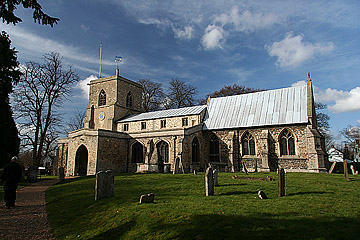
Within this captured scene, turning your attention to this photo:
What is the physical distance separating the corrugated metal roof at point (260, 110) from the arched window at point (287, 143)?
1154 millimetres

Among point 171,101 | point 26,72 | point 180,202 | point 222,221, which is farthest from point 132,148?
point 222,221

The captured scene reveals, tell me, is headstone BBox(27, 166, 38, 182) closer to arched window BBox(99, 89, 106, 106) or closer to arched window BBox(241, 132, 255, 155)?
arched window BBox(99, 89, 106, 106)

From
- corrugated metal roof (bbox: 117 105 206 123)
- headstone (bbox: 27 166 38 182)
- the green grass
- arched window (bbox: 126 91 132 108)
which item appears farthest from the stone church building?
the green grass

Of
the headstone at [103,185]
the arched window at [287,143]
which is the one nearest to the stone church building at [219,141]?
the arched window at [287,143]

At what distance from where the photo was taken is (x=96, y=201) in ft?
30.5

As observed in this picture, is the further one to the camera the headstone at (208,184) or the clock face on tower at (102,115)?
the clock face on tower at (102,115)

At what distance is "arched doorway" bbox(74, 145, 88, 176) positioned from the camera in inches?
986

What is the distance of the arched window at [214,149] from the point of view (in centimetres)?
2516

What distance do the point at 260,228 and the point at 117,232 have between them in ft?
12.0

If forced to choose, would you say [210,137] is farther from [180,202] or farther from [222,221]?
[222,221]

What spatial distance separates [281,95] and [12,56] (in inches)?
1017

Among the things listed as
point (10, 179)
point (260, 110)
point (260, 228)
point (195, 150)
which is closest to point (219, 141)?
point (195, 150)

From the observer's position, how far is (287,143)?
21984mm

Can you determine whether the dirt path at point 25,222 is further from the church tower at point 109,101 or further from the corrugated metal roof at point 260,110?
the church tower at point 109,101
